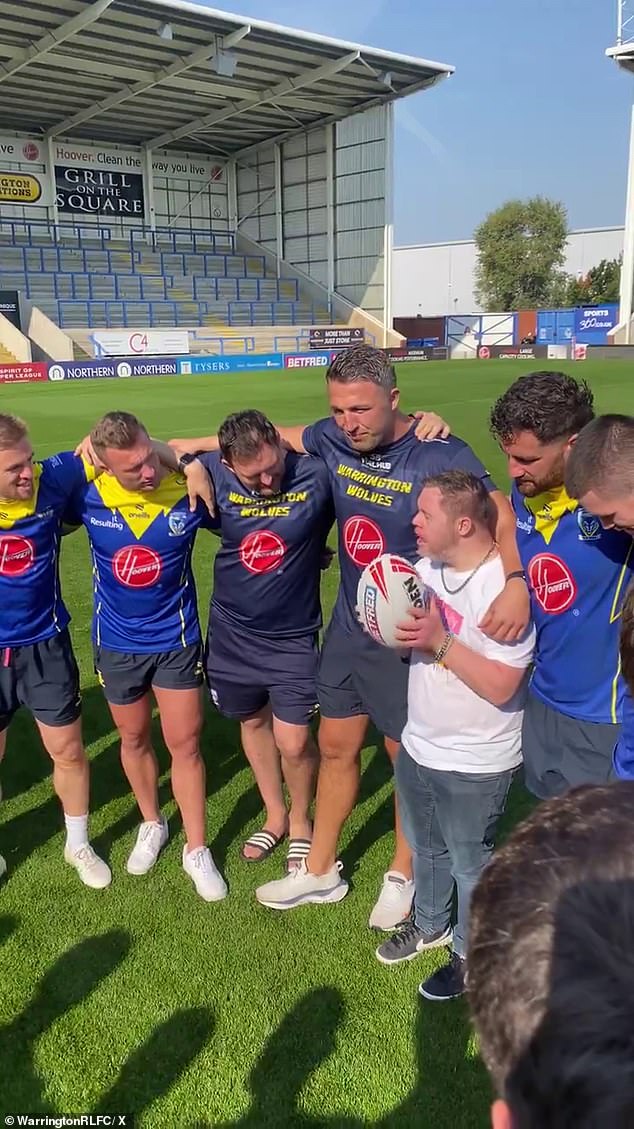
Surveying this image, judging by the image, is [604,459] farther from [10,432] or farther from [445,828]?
[10,432]

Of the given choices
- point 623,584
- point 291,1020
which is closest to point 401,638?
point 623,584

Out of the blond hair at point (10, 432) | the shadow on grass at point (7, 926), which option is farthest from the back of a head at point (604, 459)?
the shadow on grass at point (7, 926)

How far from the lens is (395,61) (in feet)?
120

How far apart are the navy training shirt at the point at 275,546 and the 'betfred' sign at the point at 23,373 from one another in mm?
27826

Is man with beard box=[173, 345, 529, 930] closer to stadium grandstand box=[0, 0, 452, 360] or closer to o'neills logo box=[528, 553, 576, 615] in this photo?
o'neills logo box=[528, 553, 576, 615]

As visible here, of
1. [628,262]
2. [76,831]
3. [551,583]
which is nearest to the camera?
[551,583]

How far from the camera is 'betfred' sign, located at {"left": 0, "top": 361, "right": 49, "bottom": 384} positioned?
29453mm

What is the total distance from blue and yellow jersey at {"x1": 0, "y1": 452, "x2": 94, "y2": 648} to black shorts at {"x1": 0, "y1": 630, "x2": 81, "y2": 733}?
5 centimetres

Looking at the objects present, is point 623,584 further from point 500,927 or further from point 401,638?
point 500,927

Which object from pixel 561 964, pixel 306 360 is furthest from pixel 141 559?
pixel 306 360

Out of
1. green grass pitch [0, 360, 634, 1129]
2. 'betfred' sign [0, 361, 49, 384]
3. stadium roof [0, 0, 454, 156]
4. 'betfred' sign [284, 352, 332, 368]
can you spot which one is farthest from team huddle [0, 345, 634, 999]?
stadium roof [0, 0, 454, 156]

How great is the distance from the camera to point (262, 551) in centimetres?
372

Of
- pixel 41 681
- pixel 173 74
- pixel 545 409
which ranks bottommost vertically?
pixel 41 681

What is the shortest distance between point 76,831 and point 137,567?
1242mm
